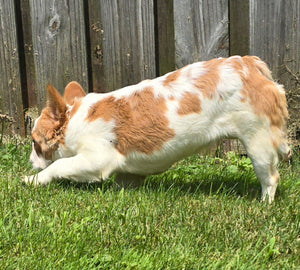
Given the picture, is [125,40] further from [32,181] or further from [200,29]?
[32,181]

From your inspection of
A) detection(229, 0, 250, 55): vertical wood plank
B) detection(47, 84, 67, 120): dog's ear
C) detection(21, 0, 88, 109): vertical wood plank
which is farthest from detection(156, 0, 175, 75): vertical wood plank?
detection(47, 84, 67, 120): dog's ear

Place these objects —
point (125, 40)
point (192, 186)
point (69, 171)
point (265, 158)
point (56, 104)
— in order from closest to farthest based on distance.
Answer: point (265, 158) → point (69, 171) → point (56, 104) → point (192, 186) → point (125, 40)

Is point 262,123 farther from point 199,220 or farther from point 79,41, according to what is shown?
point 79,41

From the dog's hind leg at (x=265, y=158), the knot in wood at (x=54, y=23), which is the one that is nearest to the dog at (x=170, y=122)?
the dog's hind leg at (x=265, y=158)

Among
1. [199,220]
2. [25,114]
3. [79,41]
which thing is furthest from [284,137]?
[25,114]

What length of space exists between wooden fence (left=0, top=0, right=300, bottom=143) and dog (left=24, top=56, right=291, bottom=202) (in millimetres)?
995

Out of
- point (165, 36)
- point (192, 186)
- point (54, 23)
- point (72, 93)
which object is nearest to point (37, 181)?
point (72, 93)

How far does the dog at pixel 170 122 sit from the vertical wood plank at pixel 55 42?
1.03m

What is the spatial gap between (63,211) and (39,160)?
974 millimetres

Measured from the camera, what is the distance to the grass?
2.84m

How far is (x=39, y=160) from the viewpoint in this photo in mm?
4285

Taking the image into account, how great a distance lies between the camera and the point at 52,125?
162 inches

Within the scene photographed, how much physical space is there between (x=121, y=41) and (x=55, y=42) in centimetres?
70

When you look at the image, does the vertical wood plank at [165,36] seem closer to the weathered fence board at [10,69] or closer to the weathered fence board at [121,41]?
the weathered fence board at [121,41]
